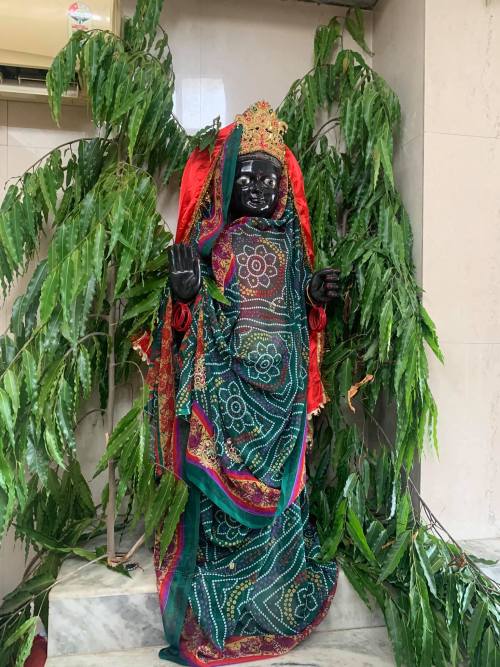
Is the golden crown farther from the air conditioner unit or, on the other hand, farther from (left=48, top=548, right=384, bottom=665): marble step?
(left=48, top=548, right=384, bottom=665): marble step

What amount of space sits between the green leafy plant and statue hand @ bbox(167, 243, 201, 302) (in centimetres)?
5

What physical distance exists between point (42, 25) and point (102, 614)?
1.57 m

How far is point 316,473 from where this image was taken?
161 cm

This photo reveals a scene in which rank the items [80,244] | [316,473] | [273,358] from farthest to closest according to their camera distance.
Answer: [316,473] → [273,358] → [80,244]

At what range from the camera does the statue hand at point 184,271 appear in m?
1.34

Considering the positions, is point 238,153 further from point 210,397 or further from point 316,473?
→ point 316,473

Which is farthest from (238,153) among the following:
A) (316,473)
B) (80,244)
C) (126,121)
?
(316,473)

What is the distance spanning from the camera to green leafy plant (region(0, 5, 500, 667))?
115cm

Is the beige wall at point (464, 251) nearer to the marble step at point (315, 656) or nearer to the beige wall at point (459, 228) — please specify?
the beige wall at point (459, 228)

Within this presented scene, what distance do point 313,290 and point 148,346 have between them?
479 millimetres

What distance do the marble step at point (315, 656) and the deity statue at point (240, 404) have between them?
0.04 m

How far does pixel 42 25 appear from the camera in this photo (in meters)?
1.51

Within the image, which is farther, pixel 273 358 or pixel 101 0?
pixel 101 0

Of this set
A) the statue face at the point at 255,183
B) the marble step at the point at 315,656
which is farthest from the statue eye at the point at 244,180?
the marble step at the point at 315,656
